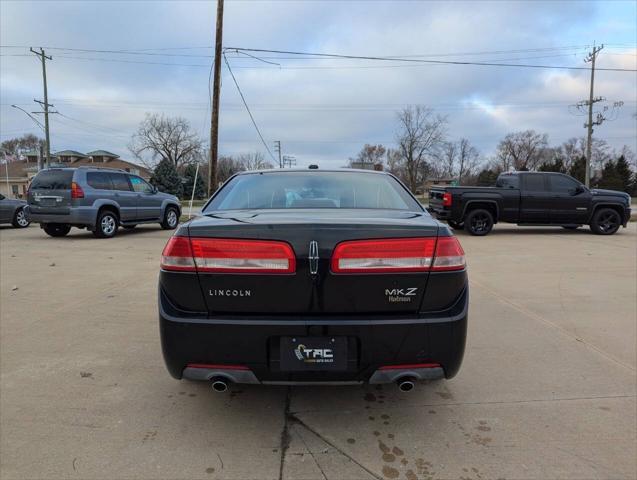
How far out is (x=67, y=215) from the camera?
10789 mm

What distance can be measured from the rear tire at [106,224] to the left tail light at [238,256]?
1017cm

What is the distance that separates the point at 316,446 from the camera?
Answer: 2486mm

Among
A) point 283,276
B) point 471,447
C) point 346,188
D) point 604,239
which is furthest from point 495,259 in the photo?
point 283,276

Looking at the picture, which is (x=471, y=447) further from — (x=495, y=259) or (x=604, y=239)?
(x=604, y=239)

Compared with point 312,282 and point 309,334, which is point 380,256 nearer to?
point 312,282

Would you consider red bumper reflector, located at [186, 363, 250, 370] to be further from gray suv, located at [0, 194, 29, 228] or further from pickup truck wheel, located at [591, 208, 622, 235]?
gray suv, located at [0, 194, 29, 228]

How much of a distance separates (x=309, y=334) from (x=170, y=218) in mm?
12851

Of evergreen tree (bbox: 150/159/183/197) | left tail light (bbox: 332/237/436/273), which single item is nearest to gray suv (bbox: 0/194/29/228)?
left tail light (bbox: 332/237/436/273)

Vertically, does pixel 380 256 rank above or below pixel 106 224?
above

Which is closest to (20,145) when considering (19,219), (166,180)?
(166,180)

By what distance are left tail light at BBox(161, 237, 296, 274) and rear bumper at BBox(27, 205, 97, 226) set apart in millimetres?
9945

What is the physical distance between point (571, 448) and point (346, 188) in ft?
7.25

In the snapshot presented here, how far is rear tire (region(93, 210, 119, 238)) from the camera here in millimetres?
11289

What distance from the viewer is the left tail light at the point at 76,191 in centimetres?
1071
